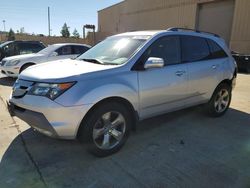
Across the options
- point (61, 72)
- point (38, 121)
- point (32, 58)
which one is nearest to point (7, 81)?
point (32, 58)

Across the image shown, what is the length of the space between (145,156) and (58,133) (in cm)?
128

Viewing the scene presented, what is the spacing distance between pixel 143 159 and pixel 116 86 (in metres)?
1.08

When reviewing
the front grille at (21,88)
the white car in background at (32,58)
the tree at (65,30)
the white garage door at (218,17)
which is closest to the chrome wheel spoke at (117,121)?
the front grille at (21,88)

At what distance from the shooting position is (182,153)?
3715 millimetres

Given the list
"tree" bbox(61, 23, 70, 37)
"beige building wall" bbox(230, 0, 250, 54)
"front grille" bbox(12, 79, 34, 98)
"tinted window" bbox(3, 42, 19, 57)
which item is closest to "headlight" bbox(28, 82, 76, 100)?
"front grille" bbox(12, 79, 34, 98)

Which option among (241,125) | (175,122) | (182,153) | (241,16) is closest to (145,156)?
(182,153)

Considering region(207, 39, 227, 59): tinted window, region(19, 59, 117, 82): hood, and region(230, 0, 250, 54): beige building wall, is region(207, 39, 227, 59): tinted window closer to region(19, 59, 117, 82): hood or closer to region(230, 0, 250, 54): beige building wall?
region(19, 59, 117, 82): hood

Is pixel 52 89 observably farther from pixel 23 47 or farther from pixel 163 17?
pixel 163 17

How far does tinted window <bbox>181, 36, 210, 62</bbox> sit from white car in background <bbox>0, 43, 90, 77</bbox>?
641 cm

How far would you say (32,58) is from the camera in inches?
373

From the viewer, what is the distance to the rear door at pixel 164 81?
380 centimetres

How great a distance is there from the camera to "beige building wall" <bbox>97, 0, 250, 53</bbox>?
692 inches

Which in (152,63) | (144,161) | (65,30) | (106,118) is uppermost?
(65,30)

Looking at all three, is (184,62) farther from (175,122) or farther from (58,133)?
(58,133)
